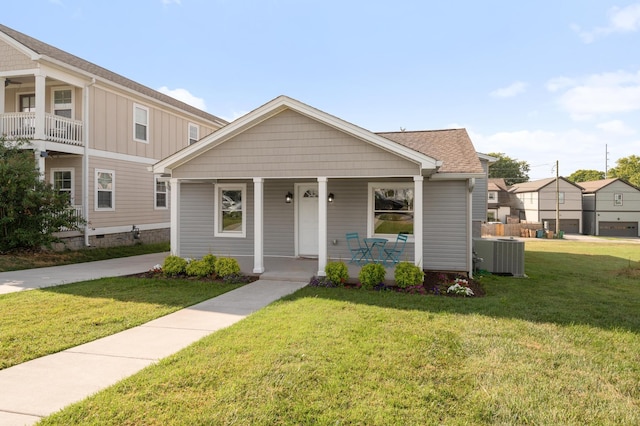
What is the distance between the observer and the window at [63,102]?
1357cm

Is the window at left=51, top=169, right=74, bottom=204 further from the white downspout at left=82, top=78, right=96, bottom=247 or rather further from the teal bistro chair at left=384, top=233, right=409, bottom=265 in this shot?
the teal bistro chair at left=384, top=233, right=409, bottom=265

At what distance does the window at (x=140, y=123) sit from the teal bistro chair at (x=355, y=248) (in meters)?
11.0

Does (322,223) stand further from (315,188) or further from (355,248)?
(315,188)

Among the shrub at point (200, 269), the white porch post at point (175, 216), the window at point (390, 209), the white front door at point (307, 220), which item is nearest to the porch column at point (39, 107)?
the white porch post at point (175, 216)

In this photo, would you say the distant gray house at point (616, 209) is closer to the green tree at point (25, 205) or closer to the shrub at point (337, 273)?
the shrub at point (337, 273)

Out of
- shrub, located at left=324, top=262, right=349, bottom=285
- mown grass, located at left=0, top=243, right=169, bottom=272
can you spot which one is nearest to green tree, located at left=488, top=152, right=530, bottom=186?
mown grass, located at left=0, top=243, right=169, bottom=272

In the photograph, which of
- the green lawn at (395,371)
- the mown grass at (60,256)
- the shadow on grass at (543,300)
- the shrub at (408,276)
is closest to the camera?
the green lawn at (395,371)

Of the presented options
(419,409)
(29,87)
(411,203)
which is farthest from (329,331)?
(29,87)

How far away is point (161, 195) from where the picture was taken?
57.5 feet

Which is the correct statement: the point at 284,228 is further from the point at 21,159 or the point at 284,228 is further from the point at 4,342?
the point at 21,159

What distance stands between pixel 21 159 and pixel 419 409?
42.7ft

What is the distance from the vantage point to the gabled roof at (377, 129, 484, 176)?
9039 mm

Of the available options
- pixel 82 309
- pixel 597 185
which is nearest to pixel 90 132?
pixel 82 309

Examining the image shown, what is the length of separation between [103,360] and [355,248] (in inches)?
282
